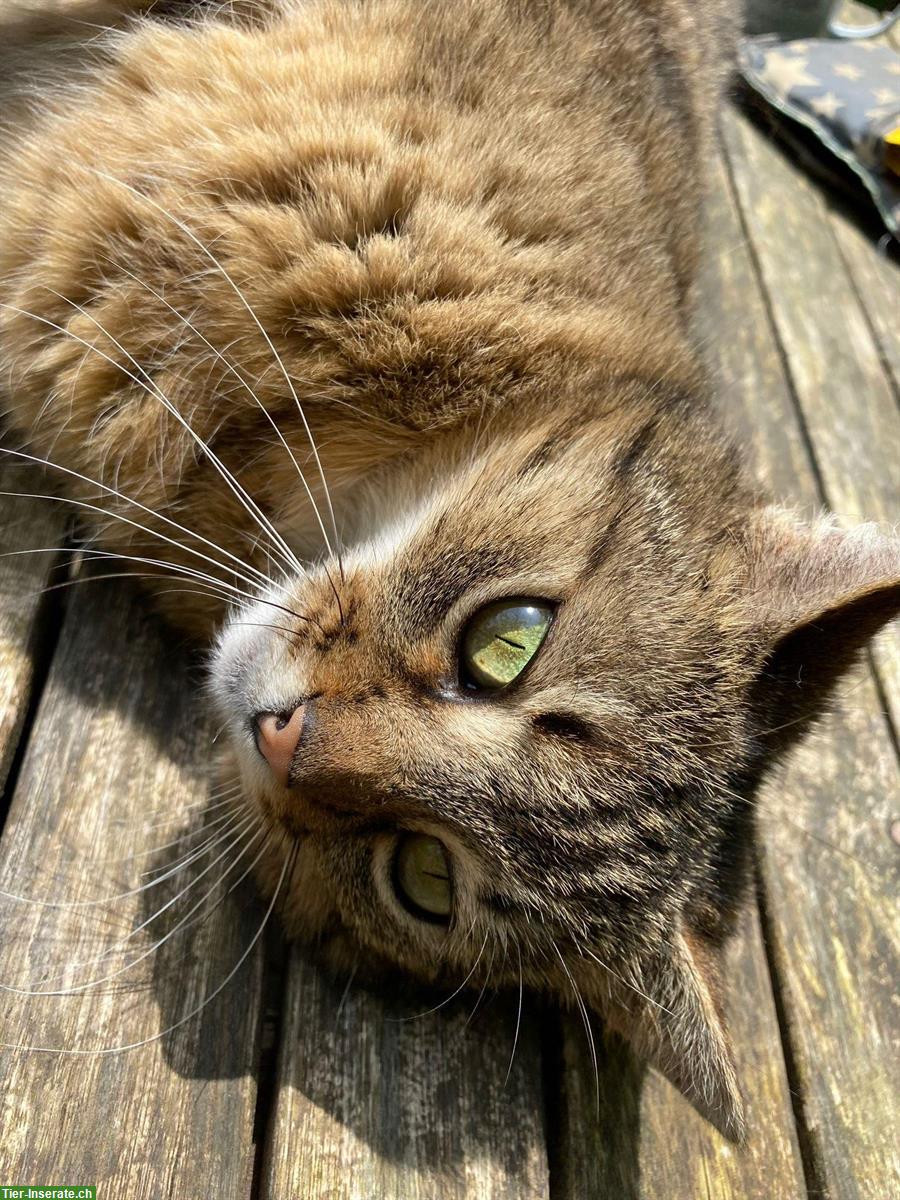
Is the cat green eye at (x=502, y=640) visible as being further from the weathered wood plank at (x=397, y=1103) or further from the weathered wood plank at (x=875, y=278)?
the weathered wood plank at (x=875, y=278)

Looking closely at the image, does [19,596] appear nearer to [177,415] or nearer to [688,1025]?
[177,415]

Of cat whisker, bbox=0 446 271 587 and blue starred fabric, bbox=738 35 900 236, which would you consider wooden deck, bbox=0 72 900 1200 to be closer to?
cat whisker, bbox=0 446 271 587

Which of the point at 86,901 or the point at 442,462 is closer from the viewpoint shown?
the point at 86,901

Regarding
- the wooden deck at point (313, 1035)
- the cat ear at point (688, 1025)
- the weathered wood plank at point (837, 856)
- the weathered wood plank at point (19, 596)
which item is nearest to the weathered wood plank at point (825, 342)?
the weathered wood plank at point (837, 856)

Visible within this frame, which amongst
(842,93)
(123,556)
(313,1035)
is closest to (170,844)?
(313,1035)

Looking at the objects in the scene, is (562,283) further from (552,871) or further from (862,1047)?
(862,1047)

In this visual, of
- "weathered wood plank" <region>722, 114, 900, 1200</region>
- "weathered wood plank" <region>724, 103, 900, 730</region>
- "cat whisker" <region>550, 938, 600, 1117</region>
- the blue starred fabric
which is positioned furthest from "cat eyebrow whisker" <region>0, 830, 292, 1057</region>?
the blue starred fabric

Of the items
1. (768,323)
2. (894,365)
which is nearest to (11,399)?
(768,323)
